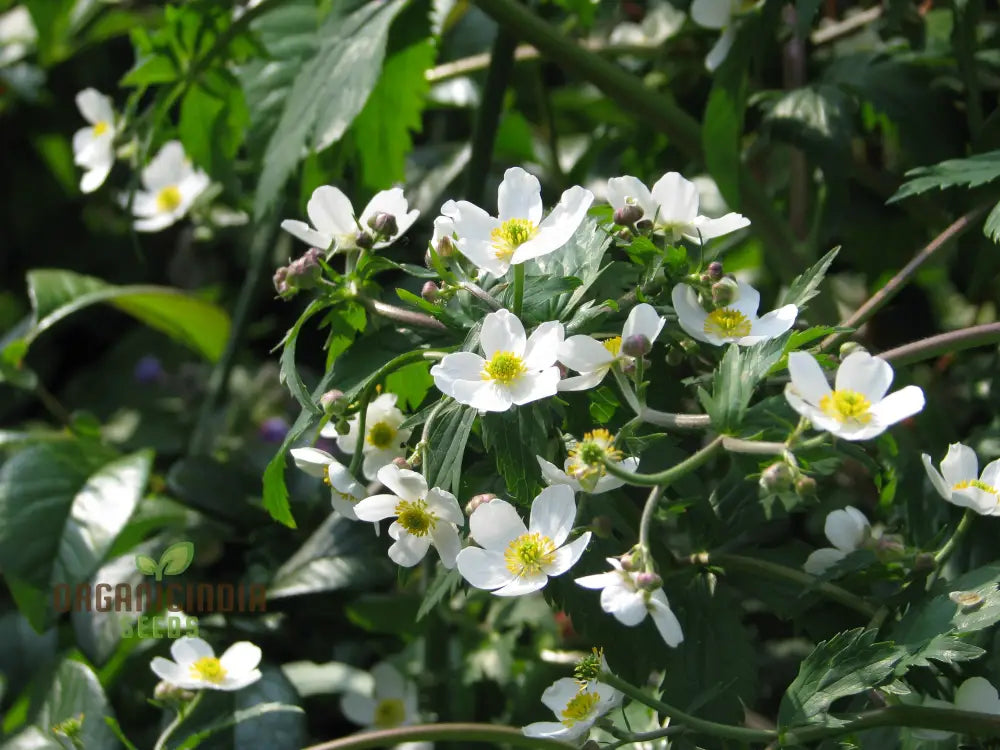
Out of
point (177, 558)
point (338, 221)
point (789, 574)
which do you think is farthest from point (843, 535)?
point (177, 558)

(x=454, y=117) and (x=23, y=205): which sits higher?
(x=454, y=117)

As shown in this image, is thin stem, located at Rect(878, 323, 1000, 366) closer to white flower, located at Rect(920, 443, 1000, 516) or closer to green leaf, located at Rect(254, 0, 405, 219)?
white flower, located at Rect(920, 443, 1000, 516)

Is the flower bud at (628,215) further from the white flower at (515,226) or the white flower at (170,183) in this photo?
the white flower at (170,183)

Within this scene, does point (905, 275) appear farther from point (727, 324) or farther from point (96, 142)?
point (96, 142)

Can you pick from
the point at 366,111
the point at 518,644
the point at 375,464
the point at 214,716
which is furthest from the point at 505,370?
the point at 518,644

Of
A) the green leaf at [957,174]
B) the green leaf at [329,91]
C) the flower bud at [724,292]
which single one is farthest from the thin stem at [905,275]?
the green leaf at [329,91]

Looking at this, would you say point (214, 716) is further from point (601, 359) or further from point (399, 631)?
point (601, 359)

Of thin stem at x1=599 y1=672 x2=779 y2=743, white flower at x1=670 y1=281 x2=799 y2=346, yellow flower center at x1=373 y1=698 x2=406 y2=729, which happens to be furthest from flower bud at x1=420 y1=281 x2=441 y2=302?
yellow flower center at x1=373 y1=698 x2=406 y2=729
